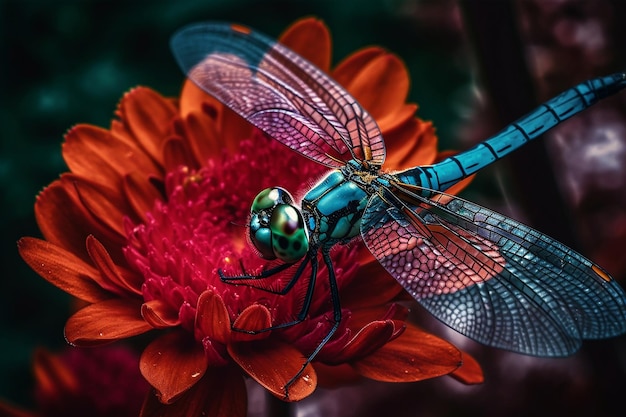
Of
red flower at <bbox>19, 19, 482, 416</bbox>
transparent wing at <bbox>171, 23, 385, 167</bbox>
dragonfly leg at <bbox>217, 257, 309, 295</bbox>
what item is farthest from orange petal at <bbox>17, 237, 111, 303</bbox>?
transparent wing at <bbox>171, 23, 385, 167</bbox>

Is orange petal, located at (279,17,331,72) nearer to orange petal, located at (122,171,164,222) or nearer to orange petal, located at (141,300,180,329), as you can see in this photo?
orange petal, located at (122,171,164,222)

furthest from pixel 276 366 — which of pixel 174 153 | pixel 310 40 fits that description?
pixel 310 40

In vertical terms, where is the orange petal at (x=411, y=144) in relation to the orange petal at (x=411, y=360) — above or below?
above

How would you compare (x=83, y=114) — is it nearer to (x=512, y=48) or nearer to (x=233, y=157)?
(x=233, y=157)

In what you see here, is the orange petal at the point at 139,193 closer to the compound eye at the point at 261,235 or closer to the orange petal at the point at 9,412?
the compound eye at the point at 261,235

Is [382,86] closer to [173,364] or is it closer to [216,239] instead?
[216,239]

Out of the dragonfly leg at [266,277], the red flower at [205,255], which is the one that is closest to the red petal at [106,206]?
the red flower at [205,255]
